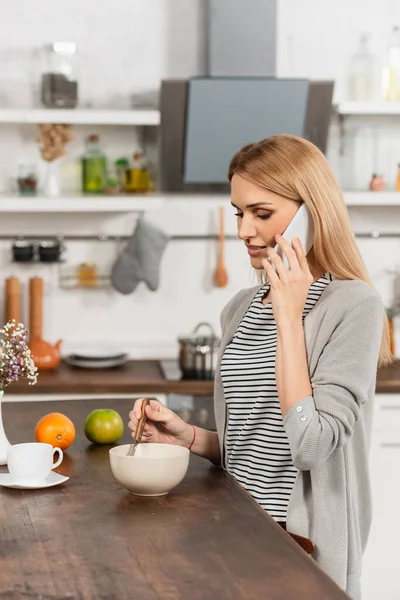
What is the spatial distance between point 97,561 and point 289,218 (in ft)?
2.99

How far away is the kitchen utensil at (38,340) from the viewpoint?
13.3 ft

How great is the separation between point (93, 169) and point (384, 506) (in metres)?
1.89

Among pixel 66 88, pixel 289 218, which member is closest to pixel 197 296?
pixel 66 88

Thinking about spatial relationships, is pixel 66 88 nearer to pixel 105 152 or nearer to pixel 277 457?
pixel 105 152

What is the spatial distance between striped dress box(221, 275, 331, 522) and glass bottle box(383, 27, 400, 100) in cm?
243

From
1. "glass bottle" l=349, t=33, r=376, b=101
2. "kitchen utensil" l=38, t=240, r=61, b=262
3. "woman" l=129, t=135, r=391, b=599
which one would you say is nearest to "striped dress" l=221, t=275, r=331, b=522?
"woman" l=129, t=135, r=391, b=599

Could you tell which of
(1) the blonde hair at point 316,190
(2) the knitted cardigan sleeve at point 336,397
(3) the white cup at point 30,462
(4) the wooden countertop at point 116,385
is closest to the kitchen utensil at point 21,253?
(4) the wooden countertop at point 116,385

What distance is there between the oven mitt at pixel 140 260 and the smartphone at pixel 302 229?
2232 mm

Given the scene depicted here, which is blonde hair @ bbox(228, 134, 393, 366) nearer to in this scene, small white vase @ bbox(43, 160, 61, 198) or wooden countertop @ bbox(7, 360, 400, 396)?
wooden countertop @ bbox(7, 360, 400, 396)

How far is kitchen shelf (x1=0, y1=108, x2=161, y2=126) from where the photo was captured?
4098 millimetres

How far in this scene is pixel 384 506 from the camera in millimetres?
3883

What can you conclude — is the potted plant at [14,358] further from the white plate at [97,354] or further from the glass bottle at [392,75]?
the glass bottle at [392,75]

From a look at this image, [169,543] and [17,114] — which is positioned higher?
[17,114]

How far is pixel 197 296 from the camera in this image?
4559 mm
